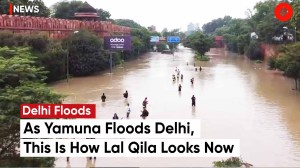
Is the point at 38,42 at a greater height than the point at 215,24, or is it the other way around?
the point at 215,24

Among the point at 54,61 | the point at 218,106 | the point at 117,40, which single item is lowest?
the point at 218,106

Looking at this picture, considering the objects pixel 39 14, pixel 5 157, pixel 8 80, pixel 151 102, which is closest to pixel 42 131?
pixel 5 157

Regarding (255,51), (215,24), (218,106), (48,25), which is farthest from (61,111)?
(215,24)

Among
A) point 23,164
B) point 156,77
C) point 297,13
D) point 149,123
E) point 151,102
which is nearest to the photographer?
point 149,123

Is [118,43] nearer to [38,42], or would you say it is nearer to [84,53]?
[84,53]

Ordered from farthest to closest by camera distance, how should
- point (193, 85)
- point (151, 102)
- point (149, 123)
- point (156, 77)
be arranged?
point (156, 77) → point (193, 85) → point (151, 102) → point (149, 123)

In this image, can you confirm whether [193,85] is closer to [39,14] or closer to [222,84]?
[222,84]

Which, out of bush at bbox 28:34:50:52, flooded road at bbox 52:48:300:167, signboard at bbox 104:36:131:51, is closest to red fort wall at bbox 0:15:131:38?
bush at bbox 28:34:50:52
